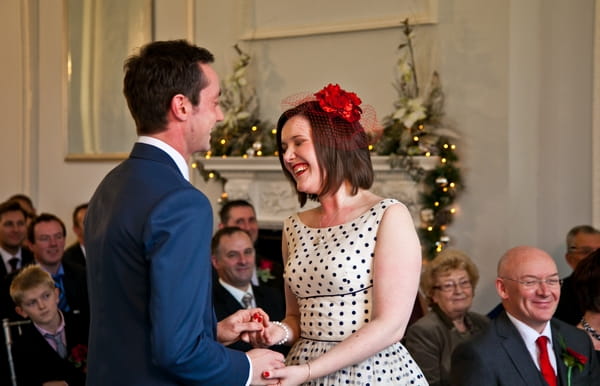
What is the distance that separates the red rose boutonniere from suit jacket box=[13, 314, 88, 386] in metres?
2.65

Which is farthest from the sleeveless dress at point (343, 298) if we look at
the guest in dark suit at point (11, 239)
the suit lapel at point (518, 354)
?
the guest in dark suit at point (11, 239)

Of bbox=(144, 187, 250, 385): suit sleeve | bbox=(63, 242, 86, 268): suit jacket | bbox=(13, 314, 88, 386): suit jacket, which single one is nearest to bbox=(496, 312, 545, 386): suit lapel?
bbox=(144, 187, 250, 385): suit sleeve

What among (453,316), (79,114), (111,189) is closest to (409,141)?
(453,316)

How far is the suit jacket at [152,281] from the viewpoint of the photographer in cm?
189

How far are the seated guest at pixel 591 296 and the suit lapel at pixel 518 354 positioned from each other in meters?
0.56

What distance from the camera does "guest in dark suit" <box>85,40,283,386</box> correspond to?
6.22 feet

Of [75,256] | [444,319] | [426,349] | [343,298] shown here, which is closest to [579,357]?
[343,298]

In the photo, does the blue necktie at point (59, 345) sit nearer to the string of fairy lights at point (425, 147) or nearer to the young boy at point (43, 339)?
the young boy at point (43, 339)

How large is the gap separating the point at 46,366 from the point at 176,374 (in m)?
2.87

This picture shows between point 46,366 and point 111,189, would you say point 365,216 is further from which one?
point 46,366

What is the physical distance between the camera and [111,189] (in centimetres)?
203

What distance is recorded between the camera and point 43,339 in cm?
461

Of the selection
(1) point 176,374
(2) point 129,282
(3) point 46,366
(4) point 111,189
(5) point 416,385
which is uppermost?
(4) point 111,189

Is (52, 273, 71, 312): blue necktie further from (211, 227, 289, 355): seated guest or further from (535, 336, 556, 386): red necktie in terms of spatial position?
(535, 336, 556, 386): red necktie
